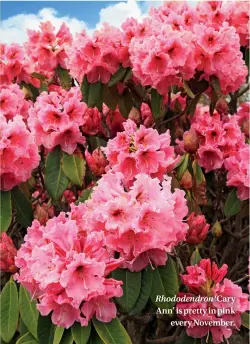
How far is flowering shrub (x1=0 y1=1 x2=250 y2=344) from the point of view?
129 centimetres

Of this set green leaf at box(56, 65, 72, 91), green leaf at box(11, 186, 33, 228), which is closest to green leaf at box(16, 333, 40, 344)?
green leaf at box(11, 186, 33, 228)

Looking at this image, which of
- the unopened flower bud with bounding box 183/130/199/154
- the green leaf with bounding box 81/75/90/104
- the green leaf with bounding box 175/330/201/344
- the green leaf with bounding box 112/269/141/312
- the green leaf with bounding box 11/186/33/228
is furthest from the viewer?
the green leaf with bounding box 81/75/90/104

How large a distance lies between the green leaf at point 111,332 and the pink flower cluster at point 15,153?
26.0 inches

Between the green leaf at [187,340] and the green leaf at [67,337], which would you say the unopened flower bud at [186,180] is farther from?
the green leaf at [67,337]

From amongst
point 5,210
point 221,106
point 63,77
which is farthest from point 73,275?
point 63,77

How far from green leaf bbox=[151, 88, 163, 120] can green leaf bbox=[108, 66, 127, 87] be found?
0.45 feet

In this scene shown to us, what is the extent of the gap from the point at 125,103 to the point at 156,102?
172mm

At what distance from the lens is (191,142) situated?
205 cm

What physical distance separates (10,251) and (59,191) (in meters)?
0.29

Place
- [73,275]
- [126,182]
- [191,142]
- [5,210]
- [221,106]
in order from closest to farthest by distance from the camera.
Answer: [73,275]
[126,182]
[5,210]
[191,142]
[221,106]

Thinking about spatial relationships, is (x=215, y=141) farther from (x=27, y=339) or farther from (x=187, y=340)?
(x=27, y=339)

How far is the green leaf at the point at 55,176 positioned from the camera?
1.92 m

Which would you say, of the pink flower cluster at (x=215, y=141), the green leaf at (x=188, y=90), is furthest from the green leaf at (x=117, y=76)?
the pink flower cluster at (x=215, y=141)

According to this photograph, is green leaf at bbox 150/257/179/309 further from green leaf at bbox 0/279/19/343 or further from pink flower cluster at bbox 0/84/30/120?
pink flower cluster at bbox 0/84/30/120
